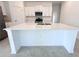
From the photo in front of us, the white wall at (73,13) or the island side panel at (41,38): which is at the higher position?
the white wall at (73,13)

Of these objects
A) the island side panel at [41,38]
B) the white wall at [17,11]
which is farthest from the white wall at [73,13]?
the white wall at [17,11]

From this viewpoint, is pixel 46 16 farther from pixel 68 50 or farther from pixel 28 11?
pixel 68 50

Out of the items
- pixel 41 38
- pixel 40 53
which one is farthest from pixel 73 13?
pixel 40 53

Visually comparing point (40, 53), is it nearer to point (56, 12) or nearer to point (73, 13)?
point (73, 13)

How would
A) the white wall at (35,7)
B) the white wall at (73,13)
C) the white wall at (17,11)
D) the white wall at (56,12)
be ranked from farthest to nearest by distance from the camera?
the white wall at (56,12)
the white wall at (35,7)
the white wall at (17,11)
the white wall at (73,13)

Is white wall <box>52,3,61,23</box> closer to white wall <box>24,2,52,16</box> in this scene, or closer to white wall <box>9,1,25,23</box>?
white wall <box>24,2,52,16</box>

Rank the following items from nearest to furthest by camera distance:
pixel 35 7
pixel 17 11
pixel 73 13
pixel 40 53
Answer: pixel 40 53, pixel 73 13, pixel 17 11, pixel 35 7

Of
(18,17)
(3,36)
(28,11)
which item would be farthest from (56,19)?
(3,36)

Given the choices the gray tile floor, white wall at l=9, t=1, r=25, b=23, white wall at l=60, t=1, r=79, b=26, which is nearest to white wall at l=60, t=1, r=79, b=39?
white wall at l=60, t=1, r=79, b=26

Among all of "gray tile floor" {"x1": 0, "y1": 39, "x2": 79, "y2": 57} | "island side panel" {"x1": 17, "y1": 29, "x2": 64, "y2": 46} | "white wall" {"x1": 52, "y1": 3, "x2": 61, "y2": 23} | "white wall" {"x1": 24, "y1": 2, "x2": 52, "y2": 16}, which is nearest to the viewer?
"gray tile floor" {"x1": 0, "y1": 39, "x2": 79, "y2": 57}

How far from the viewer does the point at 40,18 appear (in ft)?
18.2

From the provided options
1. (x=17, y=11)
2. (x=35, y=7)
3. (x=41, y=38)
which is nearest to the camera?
(x=41, y=38)

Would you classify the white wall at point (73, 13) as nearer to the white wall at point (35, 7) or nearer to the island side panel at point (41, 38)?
the white wall at point (35, 7)

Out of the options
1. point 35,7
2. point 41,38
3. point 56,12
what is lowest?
point 41,38
